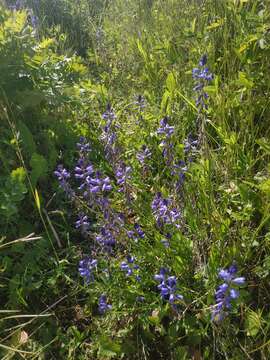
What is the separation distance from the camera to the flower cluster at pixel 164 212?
163 cm

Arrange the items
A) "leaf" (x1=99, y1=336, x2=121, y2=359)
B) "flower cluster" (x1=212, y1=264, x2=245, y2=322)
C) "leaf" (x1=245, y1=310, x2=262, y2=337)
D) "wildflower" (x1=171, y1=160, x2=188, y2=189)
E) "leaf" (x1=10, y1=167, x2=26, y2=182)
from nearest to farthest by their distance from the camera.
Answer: "flower cluster" (x1=212, y1=264, x2=245, y2=322)
"leaf" (x1=245, y1=310, x2=262, y2=337)
"leaf" (x1=99, y1=336, x2=121, y2=359)
"wildflower" (x1=171, y1=160, x2=188, y2=189)
"leaf" (x1=10, y1=167, x2=26, y2=182)

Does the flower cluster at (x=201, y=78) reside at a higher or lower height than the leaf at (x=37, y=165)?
higher

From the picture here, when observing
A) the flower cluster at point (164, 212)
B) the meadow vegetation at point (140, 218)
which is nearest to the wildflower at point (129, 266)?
the meadow vegetation at point (140, 218)

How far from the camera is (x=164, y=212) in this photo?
163 cm

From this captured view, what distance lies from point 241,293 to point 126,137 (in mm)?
1388

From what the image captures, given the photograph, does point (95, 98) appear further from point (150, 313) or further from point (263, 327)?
point (263, 327)

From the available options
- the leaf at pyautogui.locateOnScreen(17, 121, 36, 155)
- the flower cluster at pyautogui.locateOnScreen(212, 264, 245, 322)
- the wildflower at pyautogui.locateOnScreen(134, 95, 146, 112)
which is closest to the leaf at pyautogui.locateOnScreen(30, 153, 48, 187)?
the leaf at pyautogui.locateOnScreen(17, 121, 36, 155)

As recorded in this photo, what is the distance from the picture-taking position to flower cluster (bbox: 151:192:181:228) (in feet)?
5.36

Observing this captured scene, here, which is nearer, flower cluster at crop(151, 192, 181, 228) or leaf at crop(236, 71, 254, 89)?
flower cluster at crop(151, 192, 181, 228)

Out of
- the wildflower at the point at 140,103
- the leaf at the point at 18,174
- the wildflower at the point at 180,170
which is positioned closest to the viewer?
the wildflower at the point at 180,170

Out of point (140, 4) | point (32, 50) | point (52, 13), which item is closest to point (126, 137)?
point (32, 50)

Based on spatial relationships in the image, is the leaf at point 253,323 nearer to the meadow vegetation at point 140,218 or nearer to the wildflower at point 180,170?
the meadow vegetation at point 140,218

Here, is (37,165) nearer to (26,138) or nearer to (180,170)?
(26,138)

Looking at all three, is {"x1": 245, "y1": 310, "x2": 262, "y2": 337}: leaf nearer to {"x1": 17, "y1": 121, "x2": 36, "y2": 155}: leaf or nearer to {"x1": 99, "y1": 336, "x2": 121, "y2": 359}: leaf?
{"x1": 99, "y1": 336, "x2": 121, "y2": 359}: leaf
